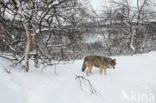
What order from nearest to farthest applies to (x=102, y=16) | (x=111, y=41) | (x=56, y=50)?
(x=56, y=50) → (x=102, y=16) → (x=111, y=41)

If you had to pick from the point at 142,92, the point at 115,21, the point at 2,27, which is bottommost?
the point at 142,92

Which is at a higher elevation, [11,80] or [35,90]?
[11,80]

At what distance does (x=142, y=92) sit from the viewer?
175 inches

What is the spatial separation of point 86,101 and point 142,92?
2.10m

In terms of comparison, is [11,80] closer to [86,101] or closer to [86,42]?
[86,101]

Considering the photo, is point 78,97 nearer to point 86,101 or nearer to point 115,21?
point 86,101

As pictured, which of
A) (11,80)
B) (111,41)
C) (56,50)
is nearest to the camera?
(11,80)

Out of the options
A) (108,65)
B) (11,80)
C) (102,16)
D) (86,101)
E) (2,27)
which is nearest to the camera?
(86,101)

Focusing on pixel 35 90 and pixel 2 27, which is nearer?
pixel 35 90

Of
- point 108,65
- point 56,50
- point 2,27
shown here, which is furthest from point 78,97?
point 56,50

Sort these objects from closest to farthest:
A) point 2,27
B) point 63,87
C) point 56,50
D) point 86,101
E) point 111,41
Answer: point 86,101 < point 63,87 < point 2,27 < point 56,50 < point 111,41

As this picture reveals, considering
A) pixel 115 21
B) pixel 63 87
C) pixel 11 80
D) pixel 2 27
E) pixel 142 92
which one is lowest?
pixel 142 92

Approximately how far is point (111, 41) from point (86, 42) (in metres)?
3.87

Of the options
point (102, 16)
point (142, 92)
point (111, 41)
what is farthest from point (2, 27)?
point (111, 41)
